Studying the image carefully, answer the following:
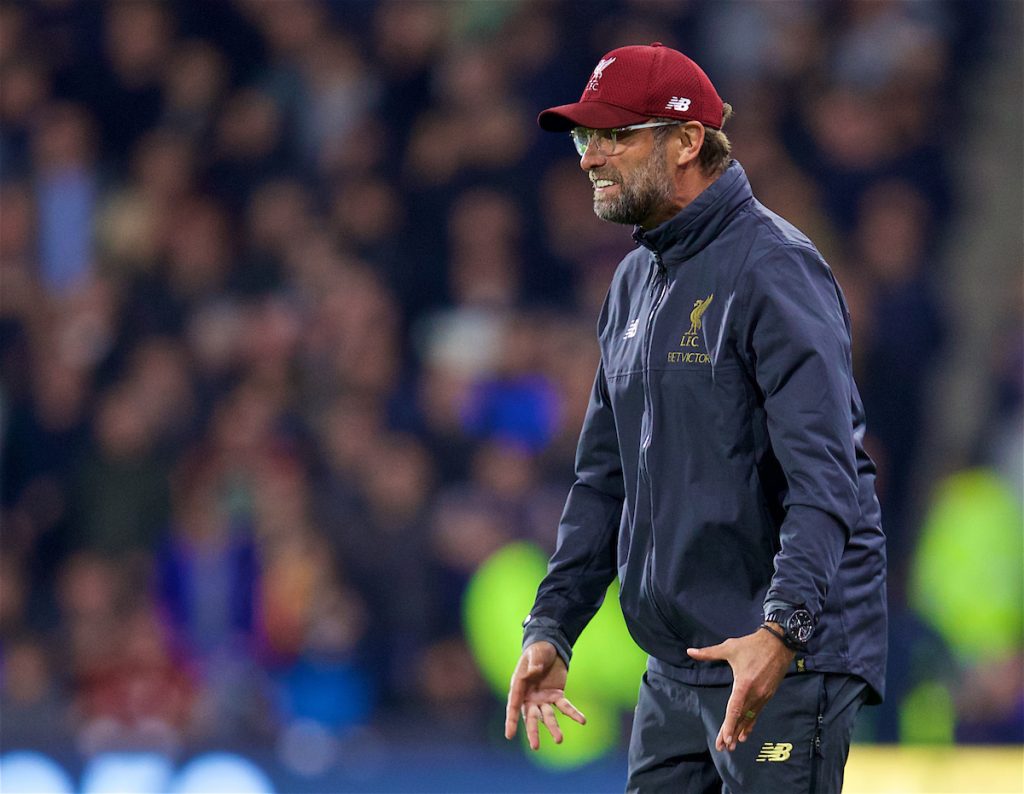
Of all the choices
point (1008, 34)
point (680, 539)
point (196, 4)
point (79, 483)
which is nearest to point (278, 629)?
point (79, 483)

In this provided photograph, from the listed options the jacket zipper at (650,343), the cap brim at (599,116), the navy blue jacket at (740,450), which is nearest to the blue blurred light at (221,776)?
the navy blue jacket at (740,450)

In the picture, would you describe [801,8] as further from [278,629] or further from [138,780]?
[138,780]

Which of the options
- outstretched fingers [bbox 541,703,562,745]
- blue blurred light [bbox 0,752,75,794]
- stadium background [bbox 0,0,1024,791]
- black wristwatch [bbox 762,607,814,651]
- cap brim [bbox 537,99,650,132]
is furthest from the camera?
stadium background [bbox 0,0,1024,791]

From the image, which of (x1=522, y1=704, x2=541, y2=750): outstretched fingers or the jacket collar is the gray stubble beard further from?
(x1=522, y1=704, x2=541, y2=750): outstretched fingers

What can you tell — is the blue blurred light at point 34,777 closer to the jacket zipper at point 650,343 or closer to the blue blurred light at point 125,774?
the blue blurred light at point 125,774

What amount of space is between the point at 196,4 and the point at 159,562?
11.9ft

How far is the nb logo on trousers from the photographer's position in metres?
3.00

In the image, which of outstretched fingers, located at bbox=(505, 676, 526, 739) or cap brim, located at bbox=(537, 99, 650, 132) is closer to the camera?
cap brim, located at bbox=(537, 99, 650, 132)

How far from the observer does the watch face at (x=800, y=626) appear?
2828 millimetres

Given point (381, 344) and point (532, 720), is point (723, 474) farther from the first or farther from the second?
A: point (381, 344)

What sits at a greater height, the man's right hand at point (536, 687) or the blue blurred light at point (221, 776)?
the man's right hand at point (536, 687)

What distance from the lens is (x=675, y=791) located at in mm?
3203

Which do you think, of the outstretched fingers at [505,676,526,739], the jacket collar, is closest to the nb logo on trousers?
the outstretched fingers at [505,676,526,739]

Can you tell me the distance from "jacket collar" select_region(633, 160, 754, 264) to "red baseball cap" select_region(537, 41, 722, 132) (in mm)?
127
